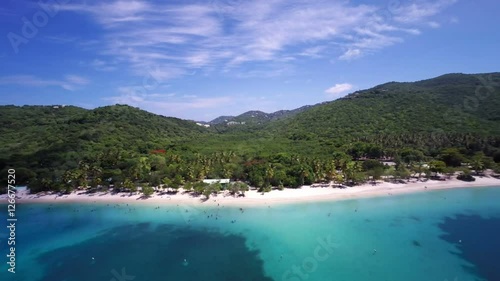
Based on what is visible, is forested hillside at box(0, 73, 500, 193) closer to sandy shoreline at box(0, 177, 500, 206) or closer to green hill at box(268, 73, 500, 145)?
green hill at box(268, 73, 500, 145)

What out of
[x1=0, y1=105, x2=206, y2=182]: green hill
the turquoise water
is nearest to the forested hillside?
[x1=0, y1=105, x2=206, y2=182]: green hill

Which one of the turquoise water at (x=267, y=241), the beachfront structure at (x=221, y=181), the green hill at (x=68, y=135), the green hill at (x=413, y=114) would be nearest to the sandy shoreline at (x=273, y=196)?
the turquoise water at (x=267, y=241)

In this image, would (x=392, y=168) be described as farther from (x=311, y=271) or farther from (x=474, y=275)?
(x=311, y=271)

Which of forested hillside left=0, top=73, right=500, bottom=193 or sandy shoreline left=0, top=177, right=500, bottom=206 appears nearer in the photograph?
sandy shoreline left=0, top=177, right=500, bottom=206

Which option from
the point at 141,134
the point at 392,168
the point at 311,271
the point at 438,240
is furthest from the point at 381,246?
the point at 141,134

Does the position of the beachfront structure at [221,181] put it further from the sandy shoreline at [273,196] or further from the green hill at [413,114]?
the green hill at [413,114]

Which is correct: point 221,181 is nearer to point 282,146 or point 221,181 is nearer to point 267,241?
point 267,241
